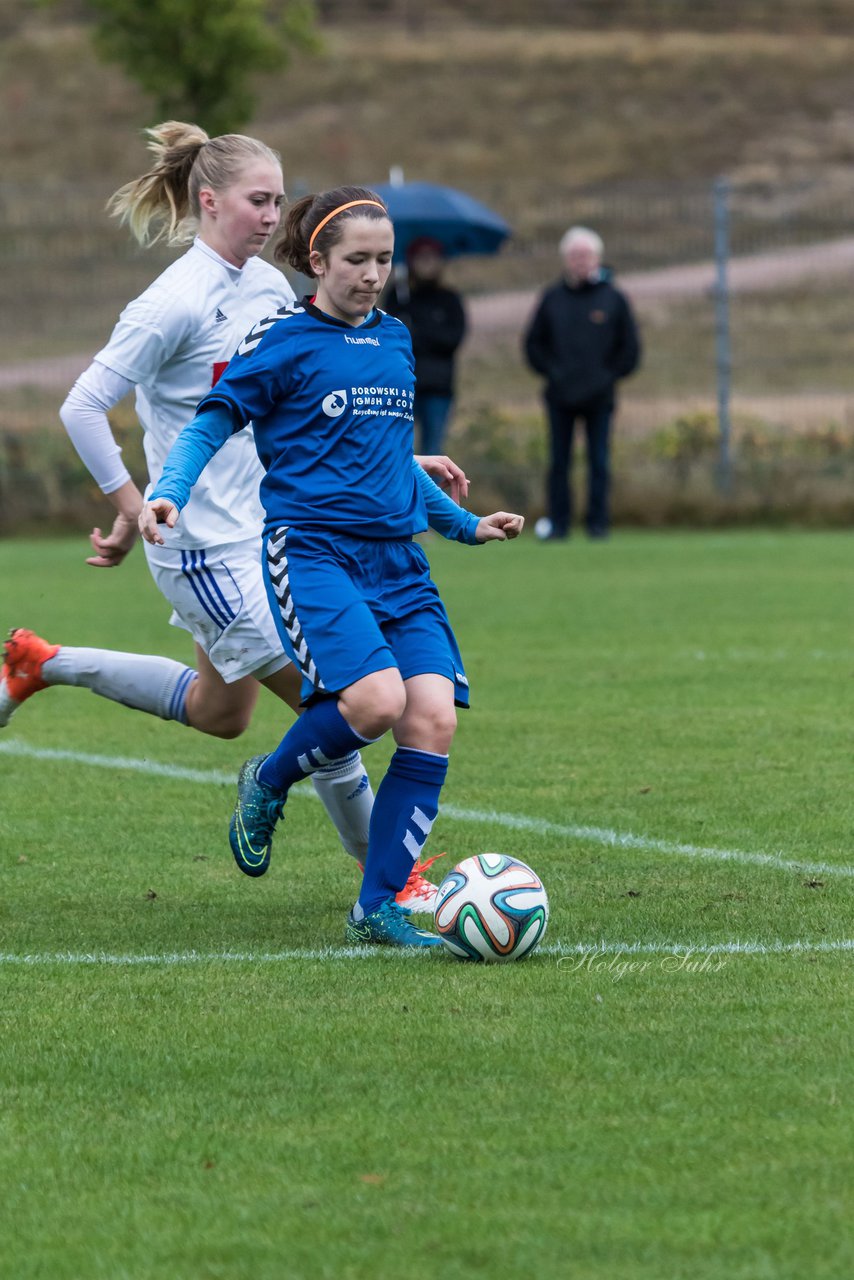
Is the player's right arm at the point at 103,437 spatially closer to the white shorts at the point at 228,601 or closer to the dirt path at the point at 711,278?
the white shorts at the point at 228,601

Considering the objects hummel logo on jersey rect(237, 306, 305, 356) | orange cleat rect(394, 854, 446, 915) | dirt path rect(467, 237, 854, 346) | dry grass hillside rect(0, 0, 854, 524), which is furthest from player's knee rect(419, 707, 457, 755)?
dry grass hillside rect(0, 0, 854, 524)

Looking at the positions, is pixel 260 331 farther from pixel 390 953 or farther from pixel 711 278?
pixel 711 278

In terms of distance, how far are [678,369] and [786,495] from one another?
20.5 feet

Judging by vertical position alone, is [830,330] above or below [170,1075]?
above

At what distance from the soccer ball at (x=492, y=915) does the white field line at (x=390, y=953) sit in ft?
0.32

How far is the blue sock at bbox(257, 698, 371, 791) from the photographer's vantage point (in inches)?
189

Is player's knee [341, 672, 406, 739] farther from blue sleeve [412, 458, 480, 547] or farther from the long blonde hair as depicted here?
the long blonde hair

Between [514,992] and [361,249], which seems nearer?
[514,992]

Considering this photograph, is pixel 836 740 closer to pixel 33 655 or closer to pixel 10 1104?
pixel 33 655

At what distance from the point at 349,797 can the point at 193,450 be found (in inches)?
41.9

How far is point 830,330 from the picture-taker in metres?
25.0

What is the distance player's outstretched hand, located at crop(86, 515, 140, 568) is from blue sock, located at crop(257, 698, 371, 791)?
2.99 feet

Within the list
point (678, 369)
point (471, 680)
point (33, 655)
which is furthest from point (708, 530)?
point (33, 655)

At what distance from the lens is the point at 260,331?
4938 millimetres
